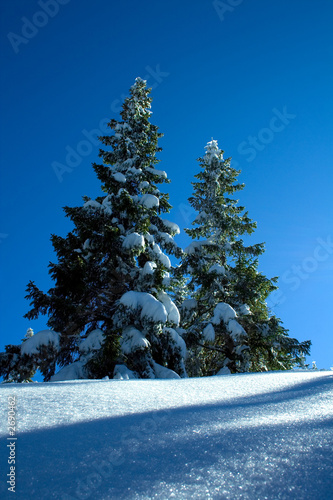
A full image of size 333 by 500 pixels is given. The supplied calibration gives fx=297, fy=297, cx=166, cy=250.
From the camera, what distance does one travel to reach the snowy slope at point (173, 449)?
124 centimetres

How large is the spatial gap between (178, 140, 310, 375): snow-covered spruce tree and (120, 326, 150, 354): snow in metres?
3.54

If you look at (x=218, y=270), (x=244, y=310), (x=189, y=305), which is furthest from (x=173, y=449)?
(x=189, y=305)

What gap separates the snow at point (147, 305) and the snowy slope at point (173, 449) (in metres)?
5.67

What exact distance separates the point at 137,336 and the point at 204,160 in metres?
11.2

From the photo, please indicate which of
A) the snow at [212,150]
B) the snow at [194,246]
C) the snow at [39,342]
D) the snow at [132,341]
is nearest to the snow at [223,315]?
the snow at [194,246]

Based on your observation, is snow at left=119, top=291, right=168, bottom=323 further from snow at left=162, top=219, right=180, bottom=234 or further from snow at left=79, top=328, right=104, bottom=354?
snow at left=162, top=219, right=180, bottom=234

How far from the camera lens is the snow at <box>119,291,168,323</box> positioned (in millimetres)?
8492

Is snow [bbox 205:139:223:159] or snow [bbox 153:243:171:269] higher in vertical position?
snow [bbox 205:139:223:159]

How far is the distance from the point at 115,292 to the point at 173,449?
9.15 m

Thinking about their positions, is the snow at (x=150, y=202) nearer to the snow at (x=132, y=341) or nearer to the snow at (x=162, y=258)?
the snow at (x=162, y=258)

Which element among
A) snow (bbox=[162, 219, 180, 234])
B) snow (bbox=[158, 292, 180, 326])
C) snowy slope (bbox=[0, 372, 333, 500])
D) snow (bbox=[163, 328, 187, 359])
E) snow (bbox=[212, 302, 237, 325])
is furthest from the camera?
snow (bbox=[162, 219, 180, 234])

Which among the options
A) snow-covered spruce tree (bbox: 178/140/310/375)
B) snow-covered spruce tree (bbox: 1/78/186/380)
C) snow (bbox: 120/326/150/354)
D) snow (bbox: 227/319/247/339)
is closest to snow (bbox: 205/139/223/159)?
snow-covered spruce tree (bbox: 178/140/310/375)

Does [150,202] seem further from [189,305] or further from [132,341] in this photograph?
[132,341]

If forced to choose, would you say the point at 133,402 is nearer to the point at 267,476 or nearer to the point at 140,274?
the point at 267,476
